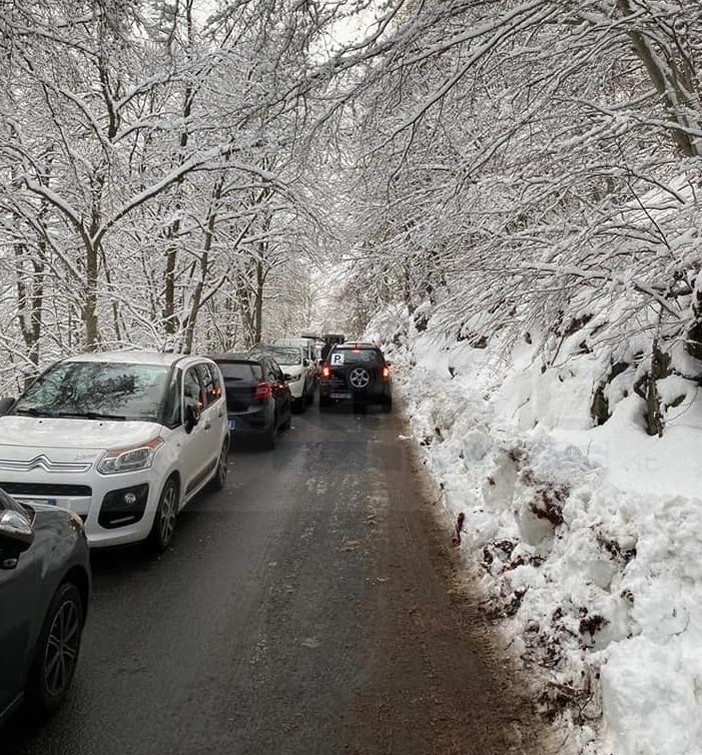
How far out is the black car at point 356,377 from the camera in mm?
16516

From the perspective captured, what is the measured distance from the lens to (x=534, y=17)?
16.2ft

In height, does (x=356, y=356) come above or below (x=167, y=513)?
above

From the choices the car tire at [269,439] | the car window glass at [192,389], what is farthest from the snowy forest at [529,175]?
the car tire at [269,439]

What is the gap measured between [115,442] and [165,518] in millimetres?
940

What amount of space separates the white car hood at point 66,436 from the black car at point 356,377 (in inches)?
429

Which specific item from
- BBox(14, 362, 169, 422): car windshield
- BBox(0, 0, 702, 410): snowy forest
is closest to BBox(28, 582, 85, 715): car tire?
BBox(14, 362, 169, 422): car windshield

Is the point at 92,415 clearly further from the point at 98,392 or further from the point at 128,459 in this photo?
the point at 128,459

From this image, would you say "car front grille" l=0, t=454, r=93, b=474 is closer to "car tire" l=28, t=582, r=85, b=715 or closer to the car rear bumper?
"car tire" l=28, t=582, r=85, b=715

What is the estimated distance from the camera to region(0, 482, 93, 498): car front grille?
477cm

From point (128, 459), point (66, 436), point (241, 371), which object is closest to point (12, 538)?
point (128, 459)

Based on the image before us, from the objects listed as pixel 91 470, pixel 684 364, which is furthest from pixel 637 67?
pixel 91 470

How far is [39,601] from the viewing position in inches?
114

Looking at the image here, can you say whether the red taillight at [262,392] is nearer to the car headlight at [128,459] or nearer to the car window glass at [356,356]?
the car headlight at [128,459]

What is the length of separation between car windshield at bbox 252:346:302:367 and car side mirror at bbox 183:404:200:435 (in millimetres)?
10377
